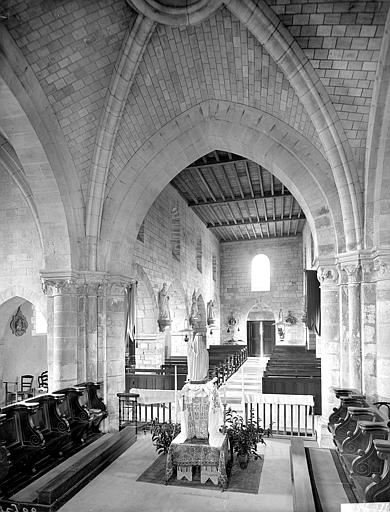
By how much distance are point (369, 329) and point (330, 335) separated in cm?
92

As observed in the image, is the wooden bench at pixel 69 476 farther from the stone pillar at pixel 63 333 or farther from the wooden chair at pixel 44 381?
the wooden chair at pixel 44 381

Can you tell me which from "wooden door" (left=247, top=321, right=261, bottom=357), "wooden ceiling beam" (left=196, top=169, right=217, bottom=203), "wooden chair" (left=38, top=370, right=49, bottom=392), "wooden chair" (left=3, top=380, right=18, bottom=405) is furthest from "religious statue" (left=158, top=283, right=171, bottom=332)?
"wooden door" (left=247, top=321, right=261, bottom=357)

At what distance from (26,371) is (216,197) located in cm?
1012

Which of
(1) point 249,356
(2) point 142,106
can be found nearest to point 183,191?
(2) point 142,106

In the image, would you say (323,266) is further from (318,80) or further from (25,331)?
(25,331)

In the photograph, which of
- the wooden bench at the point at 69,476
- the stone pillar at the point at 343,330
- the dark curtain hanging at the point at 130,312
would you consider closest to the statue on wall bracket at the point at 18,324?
the dark curtain hanging at the point at 130,312

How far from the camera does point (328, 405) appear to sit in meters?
8.18

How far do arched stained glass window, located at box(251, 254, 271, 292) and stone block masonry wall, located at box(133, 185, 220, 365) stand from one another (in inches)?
135

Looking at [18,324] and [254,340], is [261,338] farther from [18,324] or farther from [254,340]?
[18,324]

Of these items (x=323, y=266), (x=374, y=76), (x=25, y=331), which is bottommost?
(x=25, y=331)

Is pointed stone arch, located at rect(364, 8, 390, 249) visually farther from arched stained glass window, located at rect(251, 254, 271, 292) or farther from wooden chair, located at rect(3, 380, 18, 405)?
arched stained glass window, located at rect(251, 254, 271, 292)

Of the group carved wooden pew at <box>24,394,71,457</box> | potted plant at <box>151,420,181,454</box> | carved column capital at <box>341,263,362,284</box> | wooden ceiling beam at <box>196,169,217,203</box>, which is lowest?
Result: potted plant at <box>151,420,181,454</box>

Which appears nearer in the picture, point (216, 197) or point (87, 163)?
point (87, 163)

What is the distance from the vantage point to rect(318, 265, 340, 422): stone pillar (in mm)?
8188
